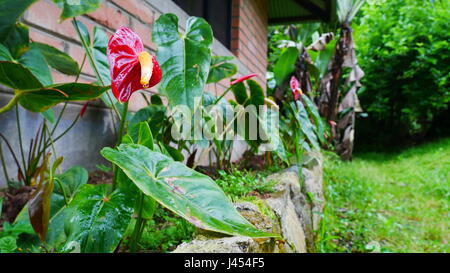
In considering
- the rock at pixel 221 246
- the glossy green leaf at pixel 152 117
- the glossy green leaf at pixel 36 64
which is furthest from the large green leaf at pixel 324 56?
the rock at pixel 221 246

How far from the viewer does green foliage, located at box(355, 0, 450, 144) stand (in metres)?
6.59

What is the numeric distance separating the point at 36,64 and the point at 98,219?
0.63 meters

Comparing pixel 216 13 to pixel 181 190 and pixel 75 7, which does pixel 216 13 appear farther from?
pixel 181 190

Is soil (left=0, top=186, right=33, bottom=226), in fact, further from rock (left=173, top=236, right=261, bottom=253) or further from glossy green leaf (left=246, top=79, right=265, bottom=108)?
glossy green leaf (left=246, top=79, right=265, bottom=108)

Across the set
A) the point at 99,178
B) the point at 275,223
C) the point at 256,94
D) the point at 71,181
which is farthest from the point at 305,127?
the point at 71,181

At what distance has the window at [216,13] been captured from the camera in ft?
8.30

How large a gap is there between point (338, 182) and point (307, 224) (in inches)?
75.1

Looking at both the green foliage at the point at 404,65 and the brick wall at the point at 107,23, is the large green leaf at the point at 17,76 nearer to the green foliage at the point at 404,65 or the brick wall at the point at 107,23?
the brick wall at the point at 107,23

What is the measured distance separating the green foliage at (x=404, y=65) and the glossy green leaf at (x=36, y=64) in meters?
7.46

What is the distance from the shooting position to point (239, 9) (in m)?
2.96

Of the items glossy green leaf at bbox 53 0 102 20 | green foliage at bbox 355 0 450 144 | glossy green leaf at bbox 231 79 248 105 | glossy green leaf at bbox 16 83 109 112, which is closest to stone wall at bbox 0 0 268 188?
glossy green leaf at bbox 53 0 102 20

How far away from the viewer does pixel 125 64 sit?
24.8 inches

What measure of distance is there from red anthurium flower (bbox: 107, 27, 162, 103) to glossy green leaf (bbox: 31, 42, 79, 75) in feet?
1.77

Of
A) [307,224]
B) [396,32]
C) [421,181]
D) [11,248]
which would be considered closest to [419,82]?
[396,32]
